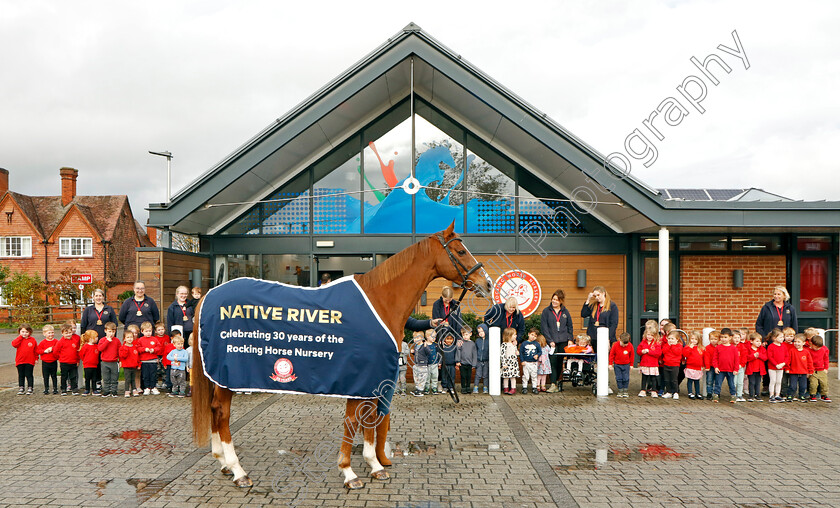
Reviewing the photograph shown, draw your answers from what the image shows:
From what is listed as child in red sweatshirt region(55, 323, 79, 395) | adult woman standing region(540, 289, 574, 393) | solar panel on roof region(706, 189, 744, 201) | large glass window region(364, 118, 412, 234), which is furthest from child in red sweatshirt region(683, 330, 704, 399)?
child in red sweatshirt region(55, 323, 79, 395)

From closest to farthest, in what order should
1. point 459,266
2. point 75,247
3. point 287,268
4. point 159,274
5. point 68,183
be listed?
point 459,266 → point 159,274 → point 287,268 → point 75,247 → point 68,183

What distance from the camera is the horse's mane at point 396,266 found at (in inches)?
192

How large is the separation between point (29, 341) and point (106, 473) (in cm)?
516

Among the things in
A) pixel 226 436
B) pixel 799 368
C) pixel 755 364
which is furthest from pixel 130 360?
pixel 799 368

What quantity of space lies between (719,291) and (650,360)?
445 centimetres

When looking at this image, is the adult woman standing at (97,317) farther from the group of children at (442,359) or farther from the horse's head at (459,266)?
the horse's head at (459,266)

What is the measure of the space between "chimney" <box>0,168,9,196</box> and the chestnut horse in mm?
36165

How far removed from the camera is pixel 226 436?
15.8ft

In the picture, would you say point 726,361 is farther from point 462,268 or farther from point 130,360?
point 130,360

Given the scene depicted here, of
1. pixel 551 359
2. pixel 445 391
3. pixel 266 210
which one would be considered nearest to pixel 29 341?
pixel 266 210

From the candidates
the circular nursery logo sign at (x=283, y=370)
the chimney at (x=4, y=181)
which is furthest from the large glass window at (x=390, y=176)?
the chimney at (x=4, y=181)

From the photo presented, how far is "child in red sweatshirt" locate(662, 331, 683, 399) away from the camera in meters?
8.21

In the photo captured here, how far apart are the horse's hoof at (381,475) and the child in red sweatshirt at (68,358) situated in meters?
6.45

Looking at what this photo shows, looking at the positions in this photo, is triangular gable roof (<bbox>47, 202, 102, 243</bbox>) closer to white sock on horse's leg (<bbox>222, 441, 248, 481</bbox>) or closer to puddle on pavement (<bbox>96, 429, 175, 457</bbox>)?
puddle on pavement (<bbox>96, 429, 175, 457</bbox>)
